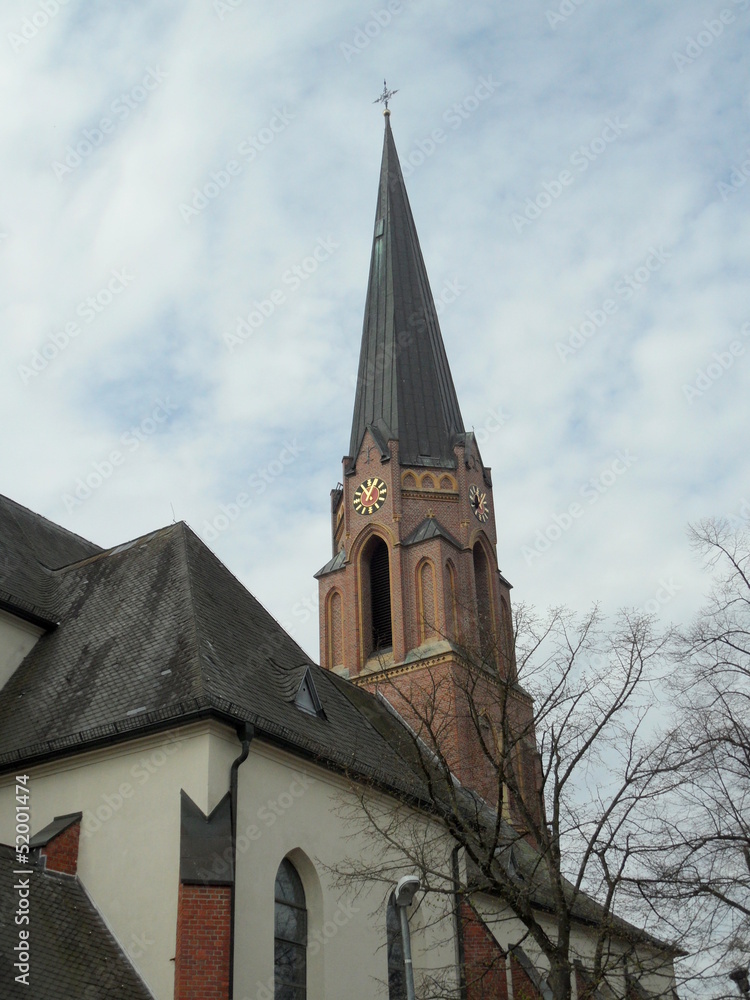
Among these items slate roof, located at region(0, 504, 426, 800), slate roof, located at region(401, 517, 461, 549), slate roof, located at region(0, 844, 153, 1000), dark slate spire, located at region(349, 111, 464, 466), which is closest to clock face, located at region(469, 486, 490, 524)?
dark slate spire, located at region(349, 111, 464, 466)

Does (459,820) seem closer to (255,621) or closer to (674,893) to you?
(674,893)

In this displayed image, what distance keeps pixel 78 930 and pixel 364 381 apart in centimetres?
2700

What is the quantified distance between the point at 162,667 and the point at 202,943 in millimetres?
4544

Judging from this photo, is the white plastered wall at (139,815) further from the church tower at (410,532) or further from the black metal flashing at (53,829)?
the church tower at (410,532)

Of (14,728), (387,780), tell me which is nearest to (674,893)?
(387,780)

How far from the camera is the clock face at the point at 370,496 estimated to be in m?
35.7


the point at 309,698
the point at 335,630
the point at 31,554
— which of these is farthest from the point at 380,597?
the point at 309,698

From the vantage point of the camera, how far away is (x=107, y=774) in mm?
16156

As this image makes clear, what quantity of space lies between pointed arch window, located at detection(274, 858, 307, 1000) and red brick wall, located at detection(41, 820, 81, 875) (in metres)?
2.97

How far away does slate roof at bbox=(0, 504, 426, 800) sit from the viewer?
53.9 ft

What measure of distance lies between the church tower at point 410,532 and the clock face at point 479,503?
5 centimetres

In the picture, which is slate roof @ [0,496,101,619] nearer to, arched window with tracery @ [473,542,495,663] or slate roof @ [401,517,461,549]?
slate roof @ [401,517,461,549]

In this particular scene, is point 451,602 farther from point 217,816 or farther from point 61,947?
point 61,947

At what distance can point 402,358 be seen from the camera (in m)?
38.9
